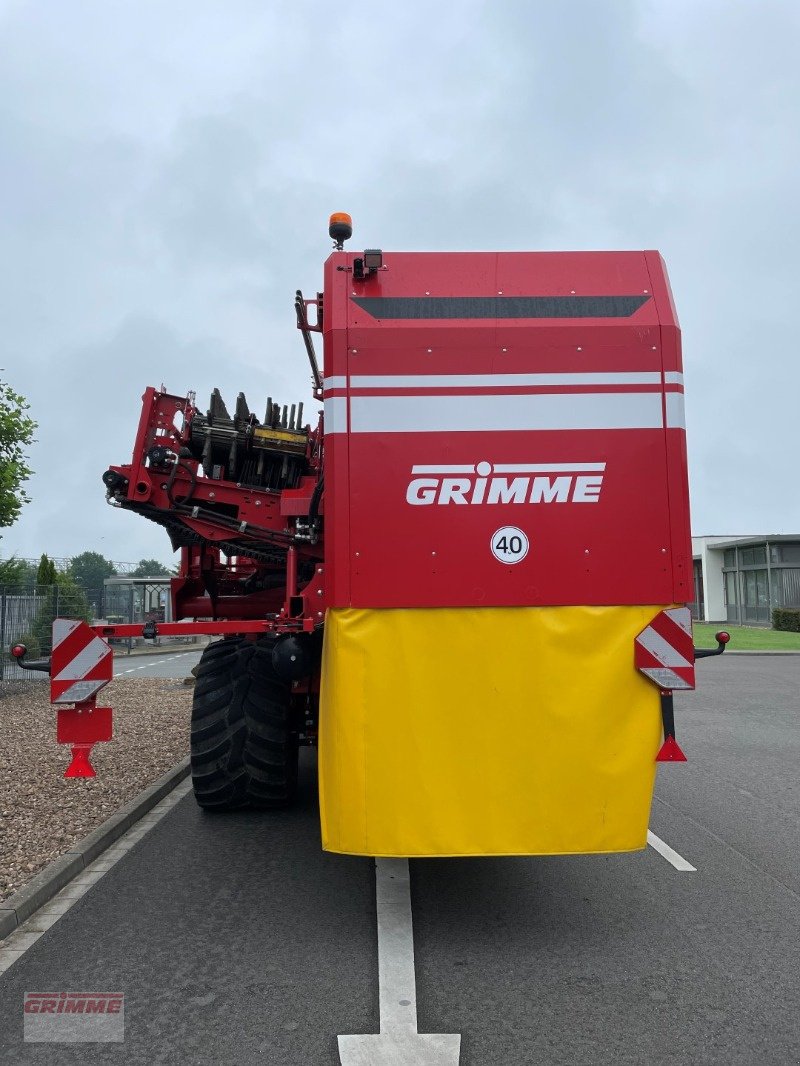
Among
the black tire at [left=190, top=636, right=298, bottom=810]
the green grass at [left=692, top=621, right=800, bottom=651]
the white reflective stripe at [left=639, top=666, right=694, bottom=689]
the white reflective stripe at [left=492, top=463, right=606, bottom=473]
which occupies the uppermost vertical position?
the white reflective stripe at [left=492, top=463, right=606, bottom=473]

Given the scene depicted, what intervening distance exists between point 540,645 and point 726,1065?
1.68 m

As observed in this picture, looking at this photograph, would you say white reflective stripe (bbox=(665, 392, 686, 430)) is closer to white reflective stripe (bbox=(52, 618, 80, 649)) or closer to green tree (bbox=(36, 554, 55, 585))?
white reflective stripe (bbox=(52, 618, 80, 649))

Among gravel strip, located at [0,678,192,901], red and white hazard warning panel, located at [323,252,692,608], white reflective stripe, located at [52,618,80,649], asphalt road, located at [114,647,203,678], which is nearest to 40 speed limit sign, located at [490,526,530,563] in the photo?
red and white hazard warning panel, located at [323,252,692,608]

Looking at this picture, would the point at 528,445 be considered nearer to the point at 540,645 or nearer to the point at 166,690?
the point at 540,645

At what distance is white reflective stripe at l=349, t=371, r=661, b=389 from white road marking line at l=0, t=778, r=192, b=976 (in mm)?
3038

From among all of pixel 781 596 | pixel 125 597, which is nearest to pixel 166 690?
pixel 125 597

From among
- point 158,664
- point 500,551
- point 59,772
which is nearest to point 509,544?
point 500,551

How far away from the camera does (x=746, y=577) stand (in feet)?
142

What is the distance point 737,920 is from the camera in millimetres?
4031

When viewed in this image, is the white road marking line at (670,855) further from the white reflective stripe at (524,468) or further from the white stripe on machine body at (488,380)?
the white stripe on machine body at (488,380)

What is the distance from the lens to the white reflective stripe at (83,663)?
433 cm

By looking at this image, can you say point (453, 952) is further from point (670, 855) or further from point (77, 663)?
point (77, 663)

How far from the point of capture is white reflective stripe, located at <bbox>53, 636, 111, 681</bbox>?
170 inches

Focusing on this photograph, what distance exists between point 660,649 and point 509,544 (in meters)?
0.86
